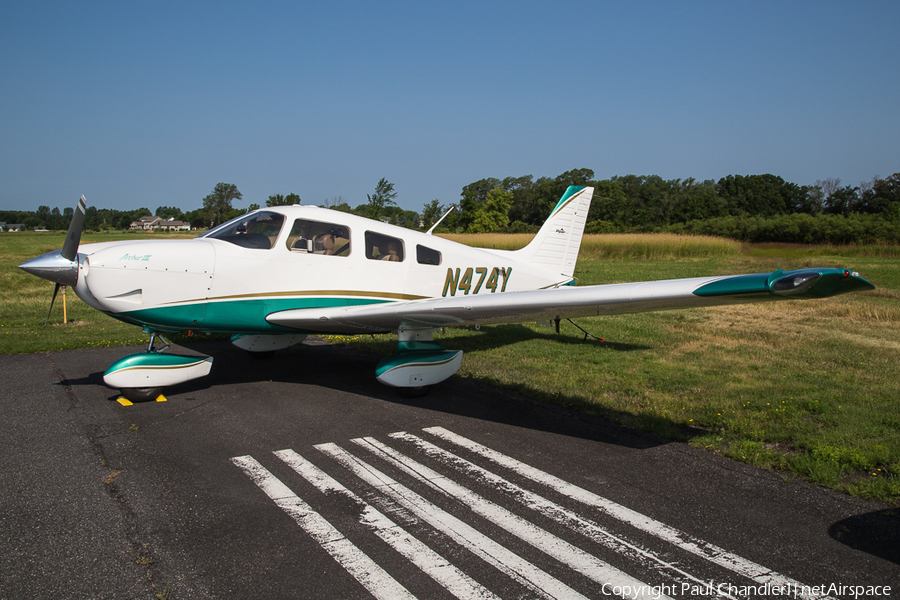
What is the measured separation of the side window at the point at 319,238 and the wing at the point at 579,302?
2.52 feet

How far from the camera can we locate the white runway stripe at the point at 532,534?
9.66ft

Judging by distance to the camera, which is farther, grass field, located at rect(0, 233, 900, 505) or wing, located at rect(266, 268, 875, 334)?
grass field, located at rect(0, 233, 900, 505)

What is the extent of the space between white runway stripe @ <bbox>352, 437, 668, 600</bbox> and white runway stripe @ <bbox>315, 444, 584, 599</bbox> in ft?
0.63

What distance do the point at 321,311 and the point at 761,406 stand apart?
16.7 feet

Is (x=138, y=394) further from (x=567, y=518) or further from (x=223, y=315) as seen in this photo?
(x=567, y=518)

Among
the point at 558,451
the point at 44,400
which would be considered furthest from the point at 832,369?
the point at 44,400

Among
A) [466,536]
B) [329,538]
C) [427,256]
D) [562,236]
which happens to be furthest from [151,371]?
[562,236]

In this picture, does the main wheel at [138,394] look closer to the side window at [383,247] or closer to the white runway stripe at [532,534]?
the side window at [383,247]

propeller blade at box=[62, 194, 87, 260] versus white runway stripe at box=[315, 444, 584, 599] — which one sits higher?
propeller blade at box=[62, 194, 87, 260]

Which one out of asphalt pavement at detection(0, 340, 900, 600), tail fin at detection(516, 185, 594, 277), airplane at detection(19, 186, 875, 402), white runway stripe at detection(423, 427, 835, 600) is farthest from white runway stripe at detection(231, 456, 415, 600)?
tail fin at detection(516, 185, 594, 277)

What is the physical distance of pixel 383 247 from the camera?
733 cm

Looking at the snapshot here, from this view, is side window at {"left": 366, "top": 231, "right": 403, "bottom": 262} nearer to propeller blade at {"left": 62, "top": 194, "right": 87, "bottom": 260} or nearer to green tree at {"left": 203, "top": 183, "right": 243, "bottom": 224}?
propeller blade at {"left": 62, "top": 194, "right": 87, "bottom": 260}

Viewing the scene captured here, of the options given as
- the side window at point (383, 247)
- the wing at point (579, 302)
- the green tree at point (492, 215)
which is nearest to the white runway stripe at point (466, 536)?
the wing at point (579, 302)

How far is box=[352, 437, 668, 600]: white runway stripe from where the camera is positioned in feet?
9.66
